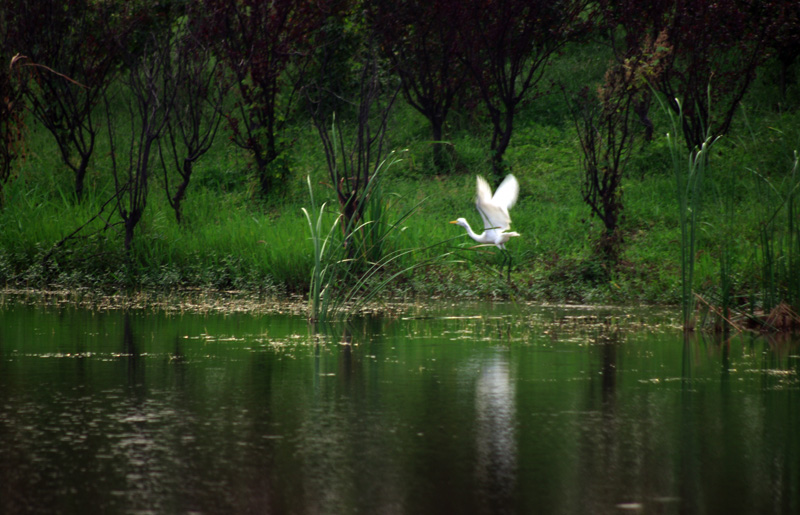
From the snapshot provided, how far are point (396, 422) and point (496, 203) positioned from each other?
673 centimetres

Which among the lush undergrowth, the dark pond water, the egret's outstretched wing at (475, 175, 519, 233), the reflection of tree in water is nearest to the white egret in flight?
the egret's outstretched wing at (475, 175, 519, 233)

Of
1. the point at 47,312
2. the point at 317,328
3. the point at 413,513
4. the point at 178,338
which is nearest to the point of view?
the point at 413,513

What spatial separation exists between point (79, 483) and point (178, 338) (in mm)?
4090

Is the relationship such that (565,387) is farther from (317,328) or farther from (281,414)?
(317,328)

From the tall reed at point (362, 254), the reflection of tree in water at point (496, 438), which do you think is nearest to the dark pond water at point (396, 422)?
the reflection of tree in water at point (496, 438)

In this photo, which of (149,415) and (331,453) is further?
(149,415)

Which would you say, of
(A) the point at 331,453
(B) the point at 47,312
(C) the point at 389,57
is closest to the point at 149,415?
(A) the point at 331,453

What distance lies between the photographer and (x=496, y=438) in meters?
4.45

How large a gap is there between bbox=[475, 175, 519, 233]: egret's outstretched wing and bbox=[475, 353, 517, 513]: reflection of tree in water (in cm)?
480

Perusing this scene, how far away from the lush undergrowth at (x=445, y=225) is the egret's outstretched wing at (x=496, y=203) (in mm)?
505

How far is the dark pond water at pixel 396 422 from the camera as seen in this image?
3566mm

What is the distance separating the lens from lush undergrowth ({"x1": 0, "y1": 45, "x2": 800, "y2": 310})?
36.7 ft

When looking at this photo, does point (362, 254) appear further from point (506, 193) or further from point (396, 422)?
point (396, 422)

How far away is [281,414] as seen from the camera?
16.2 ft
